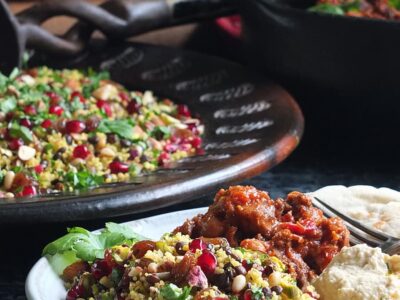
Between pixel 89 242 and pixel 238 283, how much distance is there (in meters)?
0.38

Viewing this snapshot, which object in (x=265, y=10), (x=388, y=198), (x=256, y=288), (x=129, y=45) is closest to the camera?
(x=256, y=288)

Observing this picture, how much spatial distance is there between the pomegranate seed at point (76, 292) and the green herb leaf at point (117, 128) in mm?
1006

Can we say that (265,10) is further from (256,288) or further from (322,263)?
(256,288)

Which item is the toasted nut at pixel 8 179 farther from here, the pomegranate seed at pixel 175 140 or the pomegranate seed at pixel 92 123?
the pomegranate seed at pixel 175 140

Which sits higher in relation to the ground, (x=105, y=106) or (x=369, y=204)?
(x=369, y=204)

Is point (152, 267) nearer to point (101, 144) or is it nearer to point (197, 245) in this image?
point (197, 245)

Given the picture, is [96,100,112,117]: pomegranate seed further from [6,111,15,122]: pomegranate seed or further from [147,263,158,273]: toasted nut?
[147,263,158,273]: toasted nut

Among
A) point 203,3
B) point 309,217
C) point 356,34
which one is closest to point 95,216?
point 309,217

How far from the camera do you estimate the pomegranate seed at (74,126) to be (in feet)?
8.35

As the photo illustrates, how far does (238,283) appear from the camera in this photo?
1464 millimetres

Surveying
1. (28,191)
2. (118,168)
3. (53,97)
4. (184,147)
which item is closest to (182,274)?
(28,191)

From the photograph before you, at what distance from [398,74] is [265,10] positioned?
0.52m

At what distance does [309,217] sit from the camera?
5.81 ft

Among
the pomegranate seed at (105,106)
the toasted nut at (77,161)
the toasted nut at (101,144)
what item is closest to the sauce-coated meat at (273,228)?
the toasted nut at (77,161)
